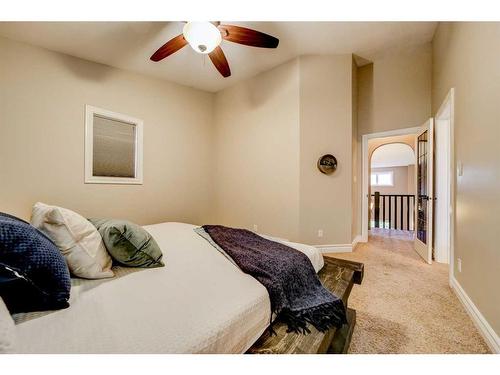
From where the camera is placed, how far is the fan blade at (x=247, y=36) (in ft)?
6.22

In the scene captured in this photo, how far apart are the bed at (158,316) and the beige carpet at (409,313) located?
2.94ft

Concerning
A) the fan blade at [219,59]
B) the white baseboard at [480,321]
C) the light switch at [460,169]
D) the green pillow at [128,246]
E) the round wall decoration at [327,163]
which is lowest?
the white baseboard at [480,321]

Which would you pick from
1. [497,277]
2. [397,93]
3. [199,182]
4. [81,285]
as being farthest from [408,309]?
[199,182]

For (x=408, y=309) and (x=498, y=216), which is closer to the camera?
(x=498, y=216)

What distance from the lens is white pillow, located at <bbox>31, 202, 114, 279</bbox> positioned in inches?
39.9

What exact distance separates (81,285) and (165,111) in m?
3.14

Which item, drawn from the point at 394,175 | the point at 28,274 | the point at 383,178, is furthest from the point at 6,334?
the point at 383,178

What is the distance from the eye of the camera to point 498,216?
4.41 feet

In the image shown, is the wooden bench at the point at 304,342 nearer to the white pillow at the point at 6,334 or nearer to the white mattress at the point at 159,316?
the white mattress at the point at 159,316

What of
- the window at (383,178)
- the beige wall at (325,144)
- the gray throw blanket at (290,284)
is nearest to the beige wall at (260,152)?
the beige wall at (325,144)

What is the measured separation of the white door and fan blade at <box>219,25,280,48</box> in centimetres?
234

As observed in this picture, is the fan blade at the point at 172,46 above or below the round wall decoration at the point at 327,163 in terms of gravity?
above

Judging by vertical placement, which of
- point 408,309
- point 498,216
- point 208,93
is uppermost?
point 208,93
